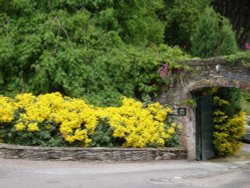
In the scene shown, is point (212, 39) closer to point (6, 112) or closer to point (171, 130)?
point (171, 130)

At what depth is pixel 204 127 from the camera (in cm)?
1744

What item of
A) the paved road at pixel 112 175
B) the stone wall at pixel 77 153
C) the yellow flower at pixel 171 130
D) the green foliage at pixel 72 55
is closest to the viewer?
the paved road at pixel 112 175

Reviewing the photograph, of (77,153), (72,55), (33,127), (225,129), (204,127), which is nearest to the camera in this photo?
(77,153)

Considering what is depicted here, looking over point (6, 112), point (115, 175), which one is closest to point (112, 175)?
point (115, 175)

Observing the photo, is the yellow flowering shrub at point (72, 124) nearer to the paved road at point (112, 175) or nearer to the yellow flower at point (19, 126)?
the yellow flower at point (19, 126)

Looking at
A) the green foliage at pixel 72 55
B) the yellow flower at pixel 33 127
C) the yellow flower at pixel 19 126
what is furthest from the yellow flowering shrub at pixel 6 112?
the green foliage at pixel 72 55

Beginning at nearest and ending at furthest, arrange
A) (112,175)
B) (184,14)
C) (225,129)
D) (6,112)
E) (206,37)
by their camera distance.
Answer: (112,175) → (6,112) → (225,129) → (206,37) → (184,14)

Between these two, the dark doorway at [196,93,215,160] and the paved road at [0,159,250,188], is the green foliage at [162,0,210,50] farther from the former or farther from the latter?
the paved road at [0,159,250,188]

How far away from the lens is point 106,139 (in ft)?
47.4

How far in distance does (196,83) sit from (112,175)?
5527mm

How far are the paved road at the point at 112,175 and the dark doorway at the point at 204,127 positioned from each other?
8.91 feet

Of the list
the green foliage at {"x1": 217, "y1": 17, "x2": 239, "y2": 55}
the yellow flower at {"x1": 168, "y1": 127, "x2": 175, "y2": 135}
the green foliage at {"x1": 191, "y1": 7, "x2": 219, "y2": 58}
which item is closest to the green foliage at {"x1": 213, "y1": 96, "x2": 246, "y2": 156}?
the green foliage at {"x1": 217, "y1": 17, "x2": 239, "y2": 55}

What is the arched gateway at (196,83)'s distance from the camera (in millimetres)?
15016

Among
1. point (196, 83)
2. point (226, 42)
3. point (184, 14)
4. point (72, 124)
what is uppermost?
point (184, 14)
